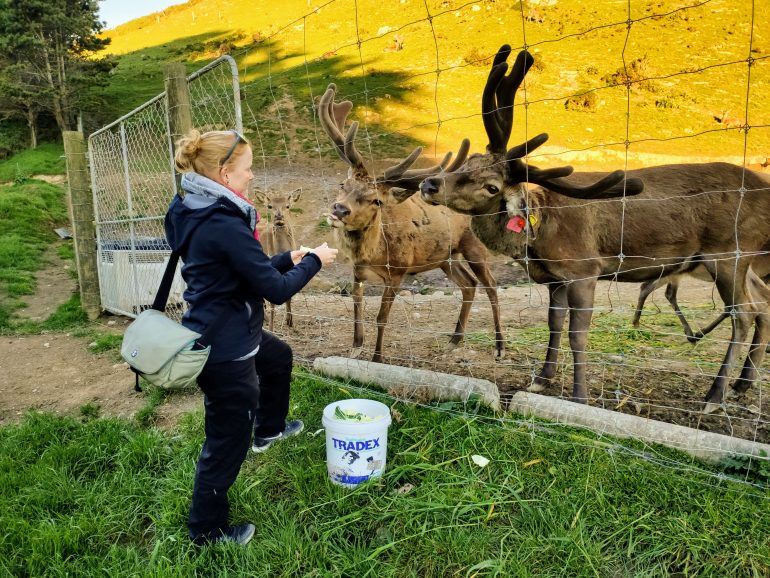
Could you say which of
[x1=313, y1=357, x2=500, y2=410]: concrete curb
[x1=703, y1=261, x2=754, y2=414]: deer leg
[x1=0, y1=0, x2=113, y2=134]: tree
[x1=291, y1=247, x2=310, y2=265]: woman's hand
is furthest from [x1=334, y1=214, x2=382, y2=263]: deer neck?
[x1=0, y1=0, x2=113, y2=134]: tree

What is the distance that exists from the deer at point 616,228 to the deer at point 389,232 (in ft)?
A: 2.00

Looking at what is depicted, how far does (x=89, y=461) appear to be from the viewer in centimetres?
357

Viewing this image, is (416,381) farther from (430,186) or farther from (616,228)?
(616,228)

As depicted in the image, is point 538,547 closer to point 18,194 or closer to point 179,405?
point 179,405

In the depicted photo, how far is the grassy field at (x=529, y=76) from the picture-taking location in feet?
65.3

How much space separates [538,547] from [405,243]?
3539mm

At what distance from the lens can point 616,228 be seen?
4.16m

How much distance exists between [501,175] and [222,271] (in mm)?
2196

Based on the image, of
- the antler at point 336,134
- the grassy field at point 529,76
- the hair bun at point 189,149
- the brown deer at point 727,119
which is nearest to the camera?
the hair bun at point 189,149

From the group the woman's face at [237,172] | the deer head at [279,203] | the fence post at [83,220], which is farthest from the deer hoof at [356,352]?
the fence post at [83,220]

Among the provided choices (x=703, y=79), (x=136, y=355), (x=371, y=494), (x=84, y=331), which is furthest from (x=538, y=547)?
(x=703, y=79)

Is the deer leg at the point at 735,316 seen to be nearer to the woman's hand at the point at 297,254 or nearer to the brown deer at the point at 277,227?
the woman's hand at the point at 297,254

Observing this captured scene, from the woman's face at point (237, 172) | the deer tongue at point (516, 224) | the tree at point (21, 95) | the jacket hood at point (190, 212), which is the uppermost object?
the tree at point (21, 95)

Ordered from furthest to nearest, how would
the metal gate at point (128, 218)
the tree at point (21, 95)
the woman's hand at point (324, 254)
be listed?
the tree at point (21, 95), the metal gate at point (128, 218), the woman's hand at point (324, 254)
